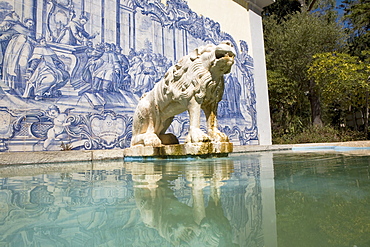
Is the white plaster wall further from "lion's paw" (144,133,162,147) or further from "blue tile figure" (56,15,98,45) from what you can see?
"lion's paw" (144,133,162,147)

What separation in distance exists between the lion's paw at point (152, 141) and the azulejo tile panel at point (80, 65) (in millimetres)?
1811

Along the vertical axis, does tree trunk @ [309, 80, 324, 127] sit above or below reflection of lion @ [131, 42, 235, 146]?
above

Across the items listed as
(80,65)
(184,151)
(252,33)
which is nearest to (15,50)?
(80,65)

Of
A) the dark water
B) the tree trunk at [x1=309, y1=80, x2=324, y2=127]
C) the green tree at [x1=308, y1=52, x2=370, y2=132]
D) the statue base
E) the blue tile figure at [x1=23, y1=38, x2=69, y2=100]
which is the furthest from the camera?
the tree trunk at [x1=309, y1=80, x2=324, y2=127]

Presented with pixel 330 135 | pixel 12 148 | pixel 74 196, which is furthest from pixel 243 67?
pixel 74 196

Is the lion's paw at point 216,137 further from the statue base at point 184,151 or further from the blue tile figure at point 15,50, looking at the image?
the blue tile figure at point 15,50

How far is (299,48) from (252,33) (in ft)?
11.9

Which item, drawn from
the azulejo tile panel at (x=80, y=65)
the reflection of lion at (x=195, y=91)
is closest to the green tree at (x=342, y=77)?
the azulejo tile panel at (x=80, y=65)

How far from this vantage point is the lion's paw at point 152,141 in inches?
145

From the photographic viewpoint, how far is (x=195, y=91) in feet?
10.2

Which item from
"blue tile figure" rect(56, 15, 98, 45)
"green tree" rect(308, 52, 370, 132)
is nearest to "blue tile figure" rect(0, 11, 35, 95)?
"blue tile figure" rect(56, 15, 98, 45)

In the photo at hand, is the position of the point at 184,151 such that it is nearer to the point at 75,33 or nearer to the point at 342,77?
the point at 75,33

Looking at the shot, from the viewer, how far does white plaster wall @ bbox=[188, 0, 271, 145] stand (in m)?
8.43

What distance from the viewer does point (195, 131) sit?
3.07 meters
